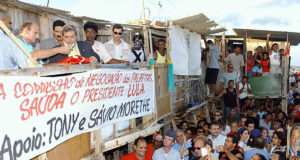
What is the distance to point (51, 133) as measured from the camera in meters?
3.31

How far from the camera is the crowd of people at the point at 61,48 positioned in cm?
343

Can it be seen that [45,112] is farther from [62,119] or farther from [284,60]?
[284,60]

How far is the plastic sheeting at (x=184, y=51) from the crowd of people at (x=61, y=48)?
1.18m

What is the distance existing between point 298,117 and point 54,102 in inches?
460

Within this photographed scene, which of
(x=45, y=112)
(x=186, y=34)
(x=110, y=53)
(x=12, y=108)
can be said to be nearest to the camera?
(x=12, y=108)

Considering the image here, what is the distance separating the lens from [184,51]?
33.7ft

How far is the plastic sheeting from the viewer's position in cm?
958

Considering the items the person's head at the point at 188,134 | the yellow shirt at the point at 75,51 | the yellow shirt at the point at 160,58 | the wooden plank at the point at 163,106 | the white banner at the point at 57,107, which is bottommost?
the person's head at the point at 188,134

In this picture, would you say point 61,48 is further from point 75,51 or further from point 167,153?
point 167,153

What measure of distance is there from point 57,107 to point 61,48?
1051 millimetres

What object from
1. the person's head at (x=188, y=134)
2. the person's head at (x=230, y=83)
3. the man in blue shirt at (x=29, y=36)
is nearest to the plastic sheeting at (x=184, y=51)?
the person's head at (x=230, y=83)

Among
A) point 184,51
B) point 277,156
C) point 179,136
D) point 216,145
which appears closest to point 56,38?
point 179,136

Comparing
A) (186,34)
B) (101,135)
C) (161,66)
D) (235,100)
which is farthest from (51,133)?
(235,100)

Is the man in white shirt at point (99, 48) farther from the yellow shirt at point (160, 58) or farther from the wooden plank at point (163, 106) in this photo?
the yellow shirt at point (160, 58)
